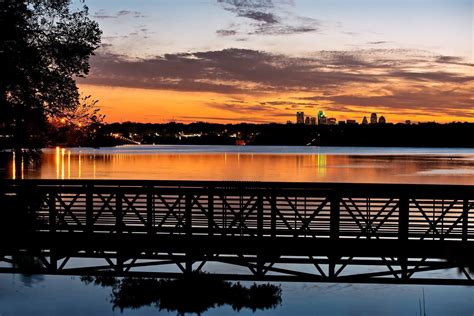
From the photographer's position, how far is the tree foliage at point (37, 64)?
20703mm

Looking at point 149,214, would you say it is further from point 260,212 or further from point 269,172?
point 269,172

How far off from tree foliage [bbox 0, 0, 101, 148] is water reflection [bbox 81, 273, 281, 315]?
22.9 ft

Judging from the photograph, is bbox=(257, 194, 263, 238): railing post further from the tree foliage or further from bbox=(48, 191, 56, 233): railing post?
the tree foliage

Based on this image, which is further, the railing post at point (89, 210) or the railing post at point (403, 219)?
the railing post at point (89, 210)

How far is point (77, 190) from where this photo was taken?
50.8 ft

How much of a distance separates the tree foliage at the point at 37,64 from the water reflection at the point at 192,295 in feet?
22.9

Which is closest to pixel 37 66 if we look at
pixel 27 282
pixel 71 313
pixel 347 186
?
pixel 27 282

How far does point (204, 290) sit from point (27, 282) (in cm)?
586

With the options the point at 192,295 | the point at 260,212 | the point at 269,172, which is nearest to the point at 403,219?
the point at 260,212

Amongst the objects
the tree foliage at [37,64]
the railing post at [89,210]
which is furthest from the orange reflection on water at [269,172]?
the railing post at [89,210]

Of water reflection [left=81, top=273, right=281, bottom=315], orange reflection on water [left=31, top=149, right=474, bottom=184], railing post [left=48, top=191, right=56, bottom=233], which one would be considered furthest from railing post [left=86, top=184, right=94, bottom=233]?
orange reflection on water [left=31, top=149, right=474, bottom=184]

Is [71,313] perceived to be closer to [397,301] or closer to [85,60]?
[397,301]

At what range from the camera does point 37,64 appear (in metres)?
22.0

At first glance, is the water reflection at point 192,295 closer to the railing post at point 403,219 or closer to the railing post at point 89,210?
the railing post at point 89,210
